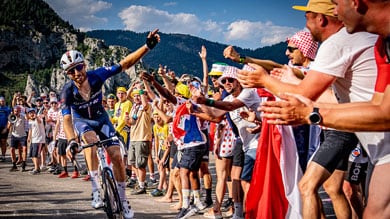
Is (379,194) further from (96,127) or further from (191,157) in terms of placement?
(96,127)

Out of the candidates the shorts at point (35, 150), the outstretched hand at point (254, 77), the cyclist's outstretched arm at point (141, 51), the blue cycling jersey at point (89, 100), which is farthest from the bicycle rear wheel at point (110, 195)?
the shorts at point (35, 150)

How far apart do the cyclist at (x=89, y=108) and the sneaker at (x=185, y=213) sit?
113 cm

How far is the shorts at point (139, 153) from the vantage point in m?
9.79

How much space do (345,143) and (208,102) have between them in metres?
1.91

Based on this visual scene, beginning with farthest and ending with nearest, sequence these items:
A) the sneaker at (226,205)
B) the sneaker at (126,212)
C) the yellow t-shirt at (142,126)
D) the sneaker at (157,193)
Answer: the yellow t-shirt at (142,126), the sneaker at (157,193), the sneaker at (226,205), the sneaker at (126,212)

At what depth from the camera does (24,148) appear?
1464cm

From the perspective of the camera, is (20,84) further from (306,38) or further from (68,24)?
(306,38)

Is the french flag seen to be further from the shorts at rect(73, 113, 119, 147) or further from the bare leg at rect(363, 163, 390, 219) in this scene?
the shorts at rect(73, 113, 119, 147)

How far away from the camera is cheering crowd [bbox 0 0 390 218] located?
222 cm

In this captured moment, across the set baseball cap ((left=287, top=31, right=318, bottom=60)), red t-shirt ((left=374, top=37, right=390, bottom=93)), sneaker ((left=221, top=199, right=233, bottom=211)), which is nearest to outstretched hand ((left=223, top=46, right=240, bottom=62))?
baseball cap ((left=287, top=31, right=318, bottom=60))

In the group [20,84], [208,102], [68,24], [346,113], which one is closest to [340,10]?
[346,113]

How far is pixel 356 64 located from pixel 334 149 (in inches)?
43.5

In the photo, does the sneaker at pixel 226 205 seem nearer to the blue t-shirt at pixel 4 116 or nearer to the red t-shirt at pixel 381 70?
the red t-shirt at pixel 381 70

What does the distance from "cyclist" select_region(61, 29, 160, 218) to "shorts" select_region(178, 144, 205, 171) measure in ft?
3.85
